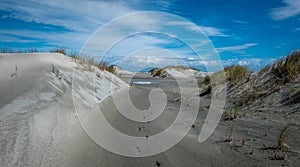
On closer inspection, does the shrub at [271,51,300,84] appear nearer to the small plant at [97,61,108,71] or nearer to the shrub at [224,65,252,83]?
the shrub at [224,65,252,83]

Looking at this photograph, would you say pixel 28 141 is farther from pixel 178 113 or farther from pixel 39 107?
pixel 178 113

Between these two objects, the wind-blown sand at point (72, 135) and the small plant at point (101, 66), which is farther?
the small plant at point (101, 66)

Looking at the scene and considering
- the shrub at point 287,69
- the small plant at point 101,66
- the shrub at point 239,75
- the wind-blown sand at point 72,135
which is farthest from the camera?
the small plant at point 101,66

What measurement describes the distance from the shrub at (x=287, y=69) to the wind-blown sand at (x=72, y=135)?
1.54 metres

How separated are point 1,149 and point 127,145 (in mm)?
1336

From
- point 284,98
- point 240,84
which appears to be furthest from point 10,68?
point 240,84

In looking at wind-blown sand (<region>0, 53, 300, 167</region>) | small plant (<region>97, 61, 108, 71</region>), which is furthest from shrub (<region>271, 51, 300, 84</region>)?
small plant (<region>97, 61, 108, 71</region>)

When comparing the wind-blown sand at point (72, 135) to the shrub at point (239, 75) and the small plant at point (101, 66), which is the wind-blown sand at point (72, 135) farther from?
the small plant at point (101, 66)

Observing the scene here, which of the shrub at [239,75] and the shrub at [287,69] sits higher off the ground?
the shrub at [287,69]

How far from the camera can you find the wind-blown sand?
7.17 feet

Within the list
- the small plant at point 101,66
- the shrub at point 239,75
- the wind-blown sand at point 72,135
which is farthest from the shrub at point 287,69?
the small plant at point 101,66

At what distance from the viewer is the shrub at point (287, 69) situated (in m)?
5.21

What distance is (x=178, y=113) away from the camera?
16.7 ft

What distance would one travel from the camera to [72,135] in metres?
2.80
